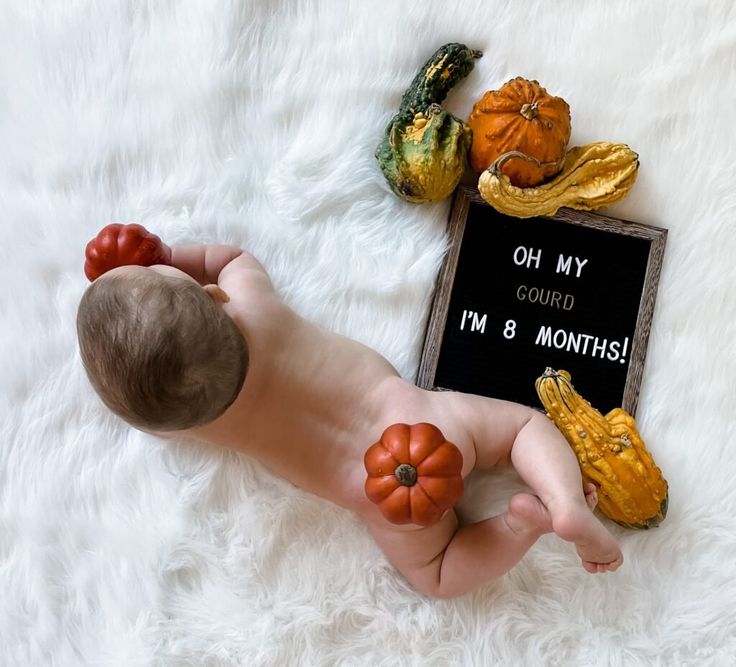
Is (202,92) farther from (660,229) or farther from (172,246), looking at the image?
(660,229)

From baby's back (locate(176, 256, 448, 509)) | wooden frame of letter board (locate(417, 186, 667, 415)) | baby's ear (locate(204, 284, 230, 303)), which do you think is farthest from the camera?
wooden frame of letter board (locate(417, 186, 667, 415))

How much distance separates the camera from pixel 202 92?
124 cm

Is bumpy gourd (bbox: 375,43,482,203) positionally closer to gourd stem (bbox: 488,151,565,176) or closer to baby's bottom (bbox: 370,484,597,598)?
gourd stem (bbox: 488,151,565,176)

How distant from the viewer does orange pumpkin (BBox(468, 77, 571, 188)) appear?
1148mm

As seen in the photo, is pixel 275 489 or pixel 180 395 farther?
pixel 275 489

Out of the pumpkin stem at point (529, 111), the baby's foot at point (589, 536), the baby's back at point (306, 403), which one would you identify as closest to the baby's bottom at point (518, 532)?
the baby's foot at point (589, 536)

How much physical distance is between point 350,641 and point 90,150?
0.90 m

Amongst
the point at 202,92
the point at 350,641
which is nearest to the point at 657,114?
the point at 202,92

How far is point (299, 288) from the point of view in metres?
1.24

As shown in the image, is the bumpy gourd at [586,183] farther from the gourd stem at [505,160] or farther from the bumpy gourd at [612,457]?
the bumpy gourd at [612,457]

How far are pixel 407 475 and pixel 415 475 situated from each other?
0.03ft

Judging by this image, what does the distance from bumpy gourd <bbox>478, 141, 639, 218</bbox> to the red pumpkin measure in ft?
1.68

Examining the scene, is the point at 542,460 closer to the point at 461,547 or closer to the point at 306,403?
the point at 461,547

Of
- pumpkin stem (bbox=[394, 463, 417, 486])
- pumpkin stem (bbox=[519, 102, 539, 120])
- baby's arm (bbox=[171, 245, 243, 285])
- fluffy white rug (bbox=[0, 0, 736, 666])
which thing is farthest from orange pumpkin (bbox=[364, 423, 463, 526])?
pumpkin stem (bbox=[519, 102, 539, 120])
